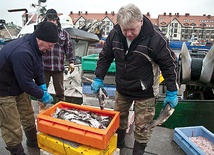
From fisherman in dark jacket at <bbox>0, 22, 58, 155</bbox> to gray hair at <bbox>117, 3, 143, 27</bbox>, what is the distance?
2.58 ft

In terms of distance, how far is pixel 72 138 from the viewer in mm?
2008

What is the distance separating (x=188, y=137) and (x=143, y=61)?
1.90 meters

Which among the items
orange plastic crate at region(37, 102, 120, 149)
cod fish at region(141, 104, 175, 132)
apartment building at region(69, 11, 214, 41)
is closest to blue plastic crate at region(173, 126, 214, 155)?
cod fish at region(141, 104, 175, 132)

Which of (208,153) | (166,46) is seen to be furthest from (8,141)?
(208,153)

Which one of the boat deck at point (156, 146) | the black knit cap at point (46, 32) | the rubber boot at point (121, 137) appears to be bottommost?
the boat deck at point (156, 146)

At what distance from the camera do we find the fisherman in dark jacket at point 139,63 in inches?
81.4

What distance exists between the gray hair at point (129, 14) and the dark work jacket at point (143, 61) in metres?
0.22

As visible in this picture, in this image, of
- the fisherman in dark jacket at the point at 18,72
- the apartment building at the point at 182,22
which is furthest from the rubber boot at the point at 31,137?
the apartment building at the point at 182,22

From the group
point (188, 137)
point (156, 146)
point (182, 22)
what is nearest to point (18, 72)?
point (156, 146)

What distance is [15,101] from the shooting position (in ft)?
7.80

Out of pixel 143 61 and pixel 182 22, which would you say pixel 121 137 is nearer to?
pixel 143 61

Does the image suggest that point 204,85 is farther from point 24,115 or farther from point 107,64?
point 24,115

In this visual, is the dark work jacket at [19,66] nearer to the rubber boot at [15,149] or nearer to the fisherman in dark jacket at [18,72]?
the fisherman in dark jacket at [18,72]

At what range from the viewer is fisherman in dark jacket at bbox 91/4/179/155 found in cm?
207
